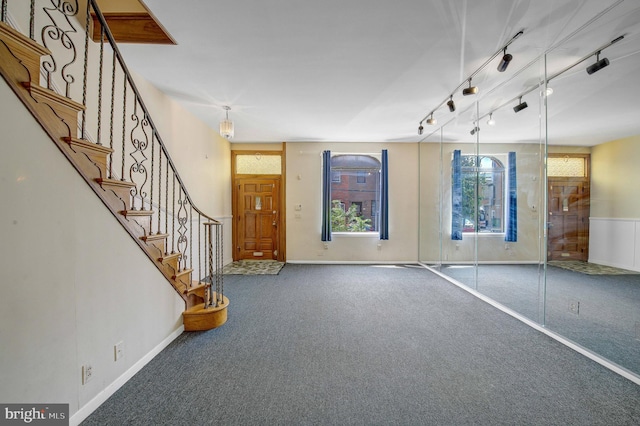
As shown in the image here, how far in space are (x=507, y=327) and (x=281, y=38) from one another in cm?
376

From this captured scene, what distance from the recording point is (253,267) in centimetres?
520

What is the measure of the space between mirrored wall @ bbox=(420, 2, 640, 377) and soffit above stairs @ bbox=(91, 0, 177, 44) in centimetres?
345

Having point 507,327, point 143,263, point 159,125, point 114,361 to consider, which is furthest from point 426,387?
point 159,125

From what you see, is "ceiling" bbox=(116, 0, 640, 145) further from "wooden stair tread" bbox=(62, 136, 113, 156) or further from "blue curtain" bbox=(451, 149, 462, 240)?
"wooden stair tread" bbox=(62, 136, 113, 156)

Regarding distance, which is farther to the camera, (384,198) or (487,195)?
(384,198)

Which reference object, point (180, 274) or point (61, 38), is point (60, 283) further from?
point (61, 38)

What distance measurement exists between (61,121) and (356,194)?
5064mm

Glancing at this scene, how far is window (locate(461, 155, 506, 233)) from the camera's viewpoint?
12.9 ft

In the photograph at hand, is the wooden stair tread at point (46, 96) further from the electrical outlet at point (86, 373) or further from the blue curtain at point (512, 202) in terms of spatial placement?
the blue curtain at point (512, 202)

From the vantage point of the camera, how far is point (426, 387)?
1.75 metres

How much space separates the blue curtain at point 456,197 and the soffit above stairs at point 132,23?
464 centimetres

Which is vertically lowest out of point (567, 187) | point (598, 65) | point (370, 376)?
point (370, 376)

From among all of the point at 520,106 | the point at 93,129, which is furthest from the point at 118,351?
the point at 520,106

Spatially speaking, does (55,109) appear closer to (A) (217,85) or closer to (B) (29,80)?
(B) (29,80)
